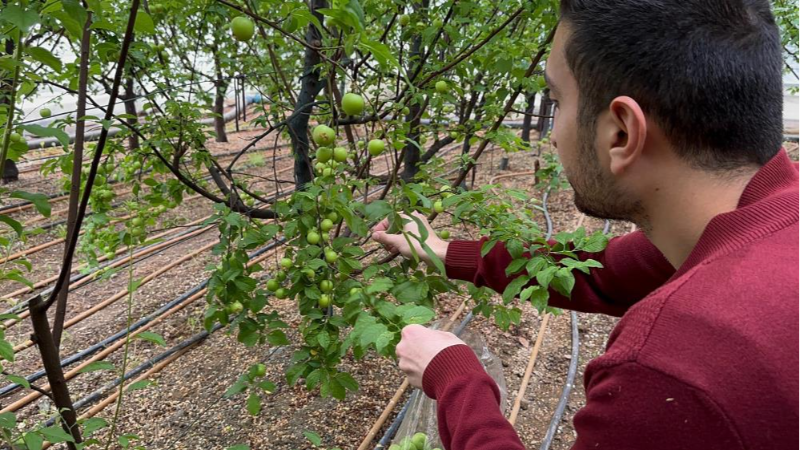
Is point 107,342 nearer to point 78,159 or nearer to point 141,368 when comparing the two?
point 141,368

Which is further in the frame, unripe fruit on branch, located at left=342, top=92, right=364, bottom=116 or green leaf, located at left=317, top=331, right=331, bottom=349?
green leaf, located at left=317, top=331, right=331, bottom=349

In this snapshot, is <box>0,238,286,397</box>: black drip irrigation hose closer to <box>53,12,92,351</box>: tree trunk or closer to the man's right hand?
the man's right hand

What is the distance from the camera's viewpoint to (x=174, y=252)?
5074 millimetres

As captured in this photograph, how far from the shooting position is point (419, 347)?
48.8 inches

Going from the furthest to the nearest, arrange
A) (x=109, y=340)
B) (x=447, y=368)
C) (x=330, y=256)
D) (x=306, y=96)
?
(x=109, y=340)
(x=306, y=96)
(x=330, y=256)
(x=447, y=368)

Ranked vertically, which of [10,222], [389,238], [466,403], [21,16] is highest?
[21,16]

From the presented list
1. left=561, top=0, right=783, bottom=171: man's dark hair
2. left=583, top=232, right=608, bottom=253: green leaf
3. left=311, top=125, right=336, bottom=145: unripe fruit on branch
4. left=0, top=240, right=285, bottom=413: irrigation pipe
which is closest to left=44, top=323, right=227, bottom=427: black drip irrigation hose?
left=0, top=240, right=285, bottom=413: irrigation pipe

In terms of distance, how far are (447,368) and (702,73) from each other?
83 cm

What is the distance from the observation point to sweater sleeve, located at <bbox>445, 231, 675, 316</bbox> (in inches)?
61.4

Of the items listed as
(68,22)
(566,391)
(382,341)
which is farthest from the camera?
(566,391)

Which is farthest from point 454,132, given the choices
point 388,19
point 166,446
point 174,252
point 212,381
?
point 174,252

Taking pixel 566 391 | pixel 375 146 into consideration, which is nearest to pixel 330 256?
pixel 375 146

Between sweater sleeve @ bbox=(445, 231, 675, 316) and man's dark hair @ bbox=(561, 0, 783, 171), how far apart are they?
68 cm

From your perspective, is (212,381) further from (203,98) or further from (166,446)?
(203,98)
